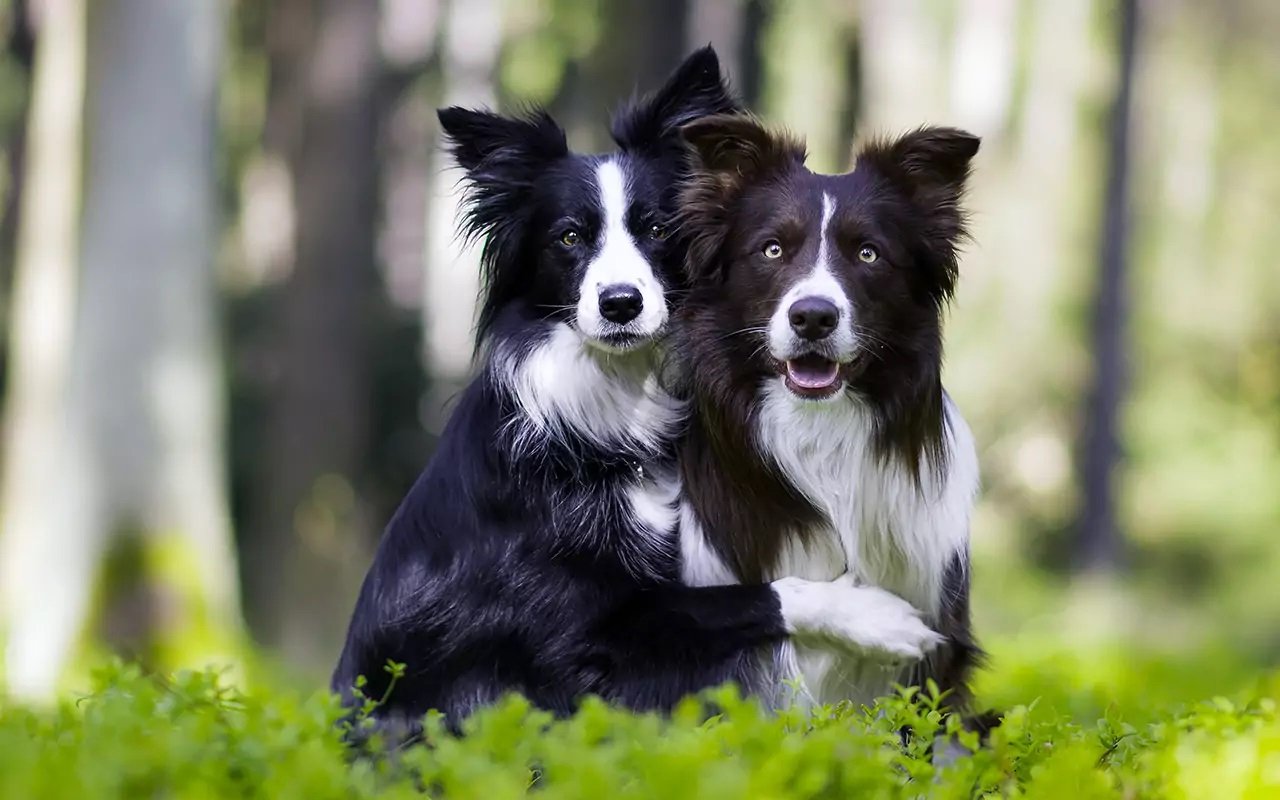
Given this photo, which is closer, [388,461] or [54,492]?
[54,492]

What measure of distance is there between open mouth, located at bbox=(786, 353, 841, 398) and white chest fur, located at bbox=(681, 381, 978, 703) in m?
0.09

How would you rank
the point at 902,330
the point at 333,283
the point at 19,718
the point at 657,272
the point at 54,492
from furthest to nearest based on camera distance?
1. the point at 333,283
2. the point at 54,492
3. the point at 657,272
4. the point at 902,330
5. the point at 19,718

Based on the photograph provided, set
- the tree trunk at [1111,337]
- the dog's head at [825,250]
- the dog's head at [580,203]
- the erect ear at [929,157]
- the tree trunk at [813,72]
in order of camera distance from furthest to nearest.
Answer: the tree trunk at [813,72], the tree trunk at [1111,337], the dog's head at [580,203], the erect ear at [929,157], the dog's head at [825,250]

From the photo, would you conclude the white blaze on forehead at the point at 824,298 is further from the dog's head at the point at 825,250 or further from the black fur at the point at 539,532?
the black fur at the point at 539,532

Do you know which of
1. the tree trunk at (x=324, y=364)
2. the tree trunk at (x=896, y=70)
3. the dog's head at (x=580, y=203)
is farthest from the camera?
the tree trunk at (x=896, y=70)

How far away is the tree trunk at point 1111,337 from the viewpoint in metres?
18.2

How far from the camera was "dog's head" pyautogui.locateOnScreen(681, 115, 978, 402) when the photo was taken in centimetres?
465

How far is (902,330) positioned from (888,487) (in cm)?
50

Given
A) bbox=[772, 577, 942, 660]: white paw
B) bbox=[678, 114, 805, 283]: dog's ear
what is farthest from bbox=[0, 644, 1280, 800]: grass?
bbox=[678, 114, 805, 283]: dog's ear

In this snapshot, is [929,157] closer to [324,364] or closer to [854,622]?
[854,622]

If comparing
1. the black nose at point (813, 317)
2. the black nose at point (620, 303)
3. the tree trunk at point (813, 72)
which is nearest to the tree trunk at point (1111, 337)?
the tree trunk at point (813, 72)

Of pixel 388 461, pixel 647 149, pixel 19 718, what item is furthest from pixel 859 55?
pixel 19 718

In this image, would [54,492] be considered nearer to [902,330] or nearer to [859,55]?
[902,330]

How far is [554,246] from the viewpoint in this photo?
534 centimetres
